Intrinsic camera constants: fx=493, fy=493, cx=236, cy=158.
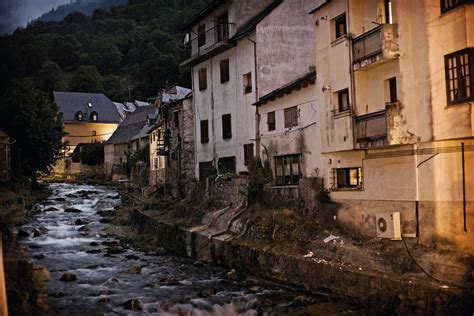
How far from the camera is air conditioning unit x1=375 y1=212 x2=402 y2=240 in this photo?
19.5 metres

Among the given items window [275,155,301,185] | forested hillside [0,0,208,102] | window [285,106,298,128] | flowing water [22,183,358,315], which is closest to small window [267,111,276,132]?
window [285,106,298,128]

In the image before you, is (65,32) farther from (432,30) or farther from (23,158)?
(432,30)

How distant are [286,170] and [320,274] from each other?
9.58 m

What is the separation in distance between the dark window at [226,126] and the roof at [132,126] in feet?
121

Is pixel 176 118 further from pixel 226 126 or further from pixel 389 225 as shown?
pixel 389 225

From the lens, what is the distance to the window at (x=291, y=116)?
28177 millimetres

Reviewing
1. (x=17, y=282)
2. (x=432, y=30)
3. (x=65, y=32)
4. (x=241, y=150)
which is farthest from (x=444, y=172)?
(x=65, y=32)

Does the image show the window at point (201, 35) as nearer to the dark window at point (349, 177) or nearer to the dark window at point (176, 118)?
the dark window at point (176, 118)

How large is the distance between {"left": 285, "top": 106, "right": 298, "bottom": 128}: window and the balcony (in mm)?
6811

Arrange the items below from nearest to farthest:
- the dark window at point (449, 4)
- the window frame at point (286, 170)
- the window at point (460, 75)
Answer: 1. the window at point (460, 75)
2. the dark window at point (449, 4)
3. the window frame at point (286, 170)

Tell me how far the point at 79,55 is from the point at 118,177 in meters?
86.0

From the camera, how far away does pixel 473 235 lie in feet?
56.7

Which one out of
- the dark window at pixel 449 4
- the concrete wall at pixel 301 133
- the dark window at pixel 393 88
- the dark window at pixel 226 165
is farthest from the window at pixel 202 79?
the dark window at pixel 449 4

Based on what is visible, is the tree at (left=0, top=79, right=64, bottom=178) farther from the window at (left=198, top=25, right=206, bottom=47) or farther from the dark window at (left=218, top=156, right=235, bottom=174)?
the dark window at (left=218, top=156, right=235, bottom=174)
